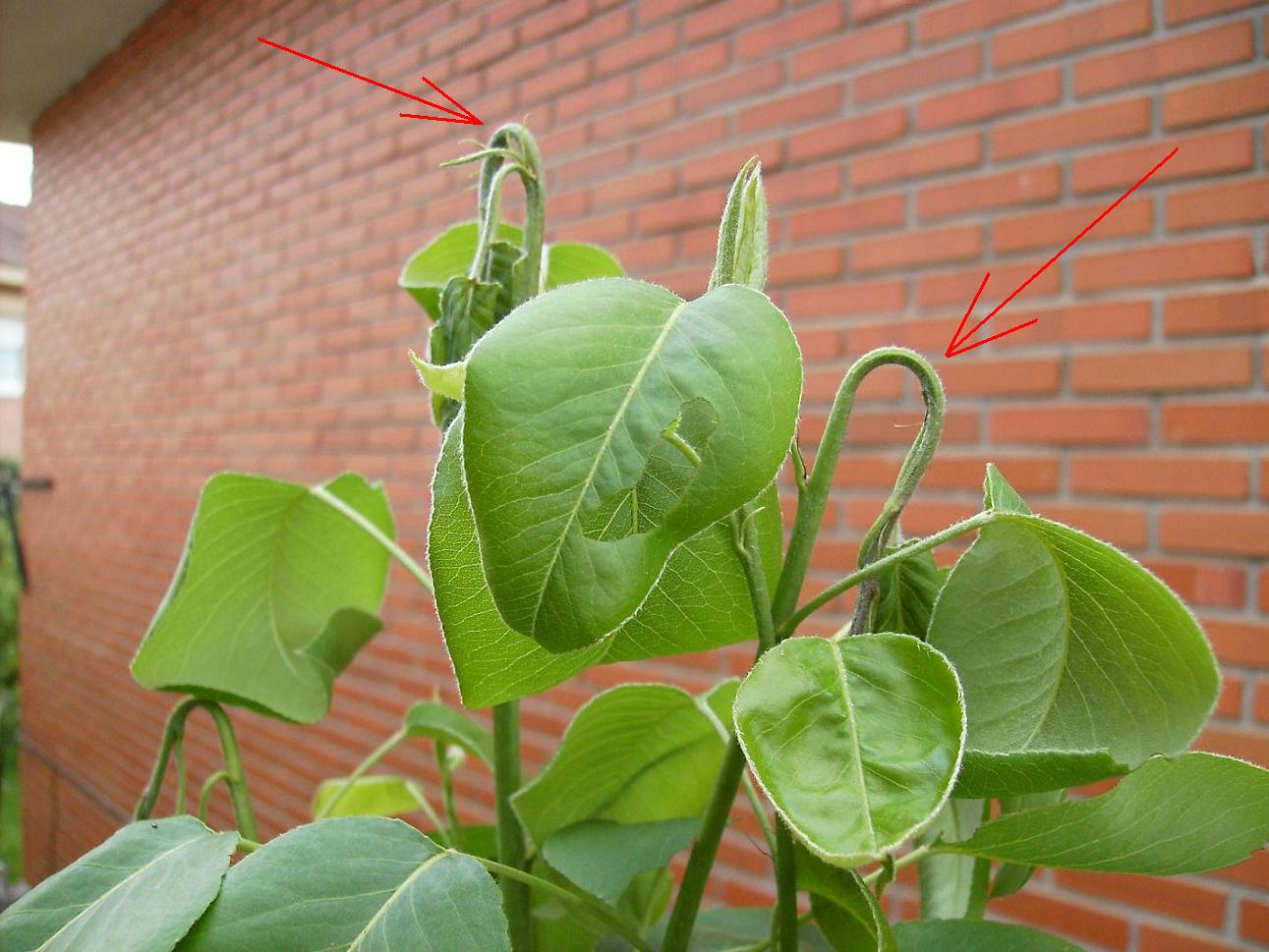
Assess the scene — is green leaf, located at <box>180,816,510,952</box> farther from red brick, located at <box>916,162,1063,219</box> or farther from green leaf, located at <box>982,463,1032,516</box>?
red brick, located at <box>916,162,1063,219</box>

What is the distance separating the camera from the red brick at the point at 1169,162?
45.7 inches

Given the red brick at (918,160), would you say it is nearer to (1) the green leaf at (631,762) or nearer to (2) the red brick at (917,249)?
(2) the red brick at (917,249)

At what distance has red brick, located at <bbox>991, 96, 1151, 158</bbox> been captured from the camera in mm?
1243

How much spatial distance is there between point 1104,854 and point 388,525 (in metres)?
→ 0.46

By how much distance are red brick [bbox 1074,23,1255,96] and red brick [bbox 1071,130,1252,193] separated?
8 centimetres

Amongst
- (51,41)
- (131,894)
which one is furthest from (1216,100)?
(51,41)

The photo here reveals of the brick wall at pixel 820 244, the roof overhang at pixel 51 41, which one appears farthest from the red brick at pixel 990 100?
the roof overhang at pixel 51 41

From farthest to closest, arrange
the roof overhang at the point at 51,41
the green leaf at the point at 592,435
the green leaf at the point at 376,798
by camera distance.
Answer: the roof overhang at the point at 51,41
the green leaf at the point at 376,798
the green leaf at the point at 592,435

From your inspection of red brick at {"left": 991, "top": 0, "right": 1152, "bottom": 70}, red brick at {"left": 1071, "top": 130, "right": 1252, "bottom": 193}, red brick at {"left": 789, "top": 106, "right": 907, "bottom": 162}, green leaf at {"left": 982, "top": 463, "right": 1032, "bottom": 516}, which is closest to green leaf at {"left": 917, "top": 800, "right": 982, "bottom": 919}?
green leaf at {"left": 982, "top": 463, "right": 1032, "bottom": 516}

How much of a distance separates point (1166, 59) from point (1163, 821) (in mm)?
1099

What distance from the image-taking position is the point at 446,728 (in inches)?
25.2

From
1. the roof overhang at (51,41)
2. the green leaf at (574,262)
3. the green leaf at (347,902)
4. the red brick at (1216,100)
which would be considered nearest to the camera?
the green leaf at (347,902)

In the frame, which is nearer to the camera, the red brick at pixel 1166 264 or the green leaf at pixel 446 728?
the green leaf at pixel 446 728

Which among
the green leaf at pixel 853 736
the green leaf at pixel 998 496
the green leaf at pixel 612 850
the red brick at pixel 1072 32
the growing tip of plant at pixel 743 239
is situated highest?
the red brick at pixel 1072 32
